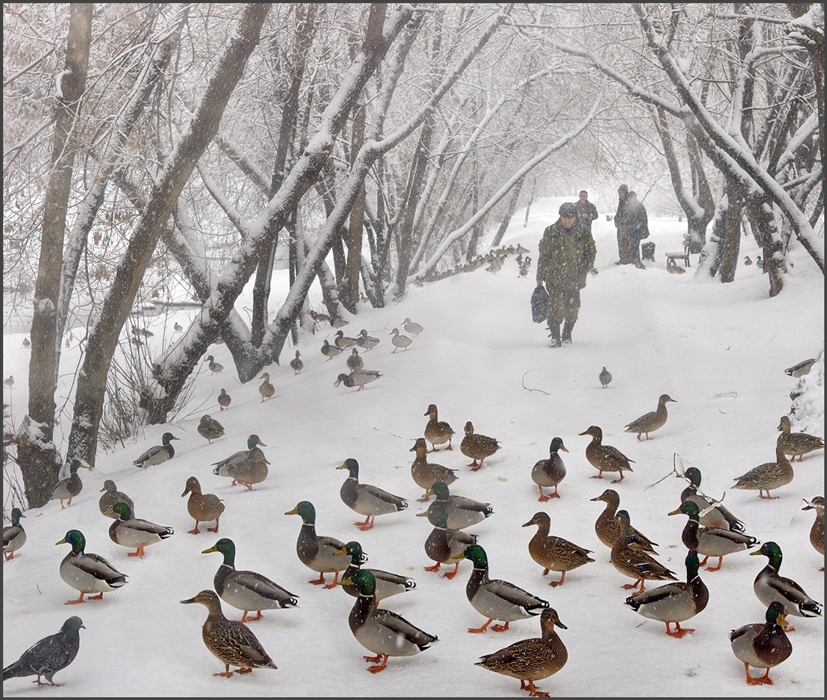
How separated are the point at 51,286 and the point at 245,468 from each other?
2.08 m

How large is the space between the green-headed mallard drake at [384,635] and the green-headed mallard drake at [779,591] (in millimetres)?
1293

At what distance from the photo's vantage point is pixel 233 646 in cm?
265

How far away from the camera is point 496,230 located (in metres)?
14.1

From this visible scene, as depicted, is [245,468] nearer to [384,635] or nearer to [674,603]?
[384,635]

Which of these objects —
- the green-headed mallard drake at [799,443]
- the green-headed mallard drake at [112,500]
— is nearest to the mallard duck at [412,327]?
the green-headed mallard drake at [112,500]

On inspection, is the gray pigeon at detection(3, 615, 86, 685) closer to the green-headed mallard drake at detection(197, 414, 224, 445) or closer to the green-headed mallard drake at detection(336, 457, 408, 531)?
the green-headed mallard drake at detection(336, 457, 408, 531)

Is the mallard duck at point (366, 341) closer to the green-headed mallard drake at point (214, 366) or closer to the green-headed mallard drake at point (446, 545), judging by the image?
the green-headed mallard drake at point (214, 366)

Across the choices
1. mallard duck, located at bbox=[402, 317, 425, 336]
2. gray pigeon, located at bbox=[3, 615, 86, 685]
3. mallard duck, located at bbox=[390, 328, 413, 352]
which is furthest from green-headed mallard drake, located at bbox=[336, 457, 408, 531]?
mallard duck, located at bbox=[402, 317, 425, 336]

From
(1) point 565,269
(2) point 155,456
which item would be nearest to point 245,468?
(2) point 155,456

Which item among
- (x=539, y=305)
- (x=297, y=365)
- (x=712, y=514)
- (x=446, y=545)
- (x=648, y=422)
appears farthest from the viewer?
(x=539, y=305)

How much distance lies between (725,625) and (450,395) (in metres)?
3.19

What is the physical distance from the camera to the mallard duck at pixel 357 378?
6.27 meters

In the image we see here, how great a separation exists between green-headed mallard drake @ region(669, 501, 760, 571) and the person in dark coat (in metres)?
4.16

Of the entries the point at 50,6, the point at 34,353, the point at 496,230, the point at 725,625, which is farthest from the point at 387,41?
the point at 496,230
